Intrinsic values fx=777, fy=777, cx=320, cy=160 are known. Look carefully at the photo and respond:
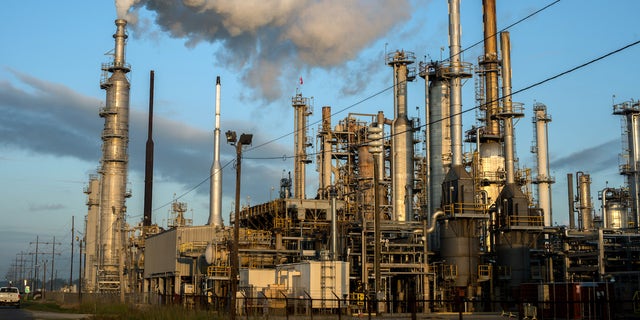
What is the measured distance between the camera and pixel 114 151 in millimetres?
81062

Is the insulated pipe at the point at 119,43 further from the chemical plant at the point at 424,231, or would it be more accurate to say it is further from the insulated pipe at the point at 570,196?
the insulated pipe at the point at 570,196

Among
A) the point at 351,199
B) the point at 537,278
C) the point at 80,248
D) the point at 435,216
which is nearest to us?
the point at 435,216

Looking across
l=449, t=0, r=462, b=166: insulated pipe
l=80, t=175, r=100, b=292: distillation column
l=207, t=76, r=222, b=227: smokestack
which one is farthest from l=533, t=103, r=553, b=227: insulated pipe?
l=80, t=175, r=100, b=292: distillation column

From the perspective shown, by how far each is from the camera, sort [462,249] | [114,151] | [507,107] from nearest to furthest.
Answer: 1. [462,249]
2. [507,107]
3. [114,151]

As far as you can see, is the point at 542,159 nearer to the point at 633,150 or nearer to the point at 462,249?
the point at 633,150

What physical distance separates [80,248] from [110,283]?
1030 centimetres

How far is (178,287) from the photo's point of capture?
63312mm

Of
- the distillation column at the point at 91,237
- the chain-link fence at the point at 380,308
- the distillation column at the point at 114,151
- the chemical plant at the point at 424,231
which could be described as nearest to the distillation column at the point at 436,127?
the chemical plant at the point at 424,231

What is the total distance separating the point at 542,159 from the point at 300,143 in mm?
23521

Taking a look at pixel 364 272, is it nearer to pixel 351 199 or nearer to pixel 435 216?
pixel 435 216

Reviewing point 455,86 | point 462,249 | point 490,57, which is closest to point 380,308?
point 462,249

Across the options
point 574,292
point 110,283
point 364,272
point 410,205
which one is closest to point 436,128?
point 410,205

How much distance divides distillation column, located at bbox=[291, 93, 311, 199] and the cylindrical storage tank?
2760cm

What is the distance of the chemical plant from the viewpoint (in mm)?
47844
